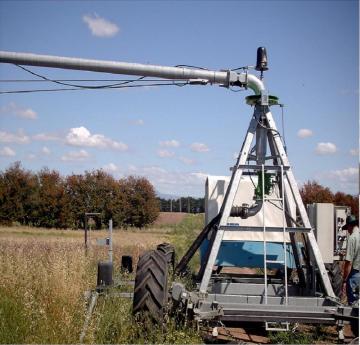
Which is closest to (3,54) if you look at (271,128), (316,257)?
(271,128)

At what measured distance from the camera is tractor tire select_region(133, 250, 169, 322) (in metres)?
5.87

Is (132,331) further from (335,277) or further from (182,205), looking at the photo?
(182,205)

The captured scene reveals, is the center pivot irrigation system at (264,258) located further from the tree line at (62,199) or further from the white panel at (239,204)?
the tree line at (62,199)

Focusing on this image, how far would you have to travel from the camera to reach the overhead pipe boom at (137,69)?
774 centimetres

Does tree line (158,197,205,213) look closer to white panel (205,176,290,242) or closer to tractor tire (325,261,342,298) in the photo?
white panel (205,176,290,242)

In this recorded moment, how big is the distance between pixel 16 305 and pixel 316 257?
459 centimetres

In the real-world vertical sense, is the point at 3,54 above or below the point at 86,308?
above

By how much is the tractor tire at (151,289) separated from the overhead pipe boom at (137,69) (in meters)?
3.37

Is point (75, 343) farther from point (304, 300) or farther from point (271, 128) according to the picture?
point (271, 128)

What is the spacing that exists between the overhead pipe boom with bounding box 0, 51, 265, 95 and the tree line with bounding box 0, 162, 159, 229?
141ft

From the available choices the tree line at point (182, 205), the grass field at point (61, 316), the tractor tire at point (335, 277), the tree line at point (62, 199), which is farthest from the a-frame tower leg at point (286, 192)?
the tree line at point (182, 205)

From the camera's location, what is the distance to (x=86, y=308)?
6.31m

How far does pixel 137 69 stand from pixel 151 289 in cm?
387

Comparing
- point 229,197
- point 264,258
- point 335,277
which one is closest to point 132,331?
point 264,258
